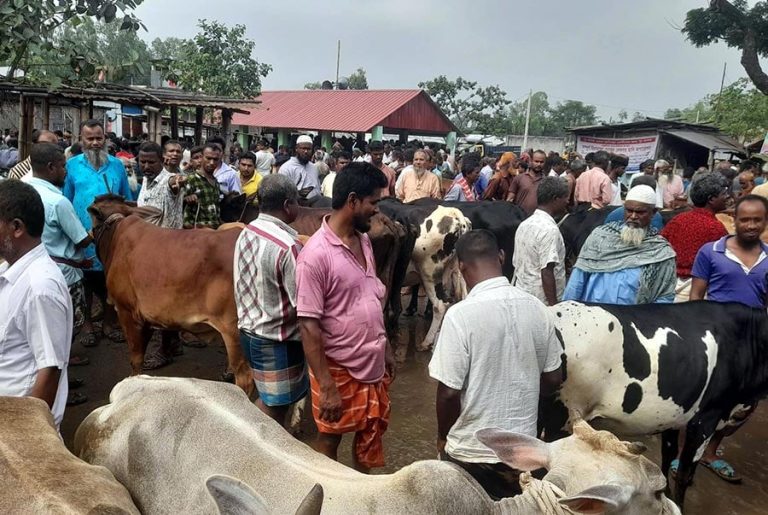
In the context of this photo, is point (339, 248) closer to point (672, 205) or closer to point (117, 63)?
point (117, 63)

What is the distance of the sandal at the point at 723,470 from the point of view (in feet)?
14.5

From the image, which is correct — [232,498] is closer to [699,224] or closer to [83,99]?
[699,224]

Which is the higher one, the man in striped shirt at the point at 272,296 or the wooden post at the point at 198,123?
the wooden post at the point at 198,123

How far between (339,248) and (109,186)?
13.3ft

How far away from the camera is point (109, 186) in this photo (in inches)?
242

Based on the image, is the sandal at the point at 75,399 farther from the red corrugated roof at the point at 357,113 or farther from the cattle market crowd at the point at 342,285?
the red corrugated roof at the point at 357,113

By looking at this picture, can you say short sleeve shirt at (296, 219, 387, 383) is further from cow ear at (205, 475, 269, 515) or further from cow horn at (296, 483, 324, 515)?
cow horn at (296, 483, 324, 515)

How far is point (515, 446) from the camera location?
7.09 ft

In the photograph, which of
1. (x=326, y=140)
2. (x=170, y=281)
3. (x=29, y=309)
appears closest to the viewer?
(x=29, y=309)

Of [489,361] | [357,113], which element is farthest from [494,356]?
[357,113]

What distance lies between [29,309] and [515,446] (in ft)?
6.29

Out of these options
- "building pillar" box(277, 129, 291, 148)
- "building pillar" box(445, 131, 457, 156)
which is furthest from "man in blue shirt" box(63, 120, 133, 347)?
"building pillar" box(445, 131, 457, 156)

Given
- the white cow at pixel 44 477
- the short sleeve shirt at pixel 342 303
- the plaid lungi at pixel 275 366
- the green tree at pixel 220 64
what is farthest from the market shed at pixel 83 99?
the green tree at pixel 220 64

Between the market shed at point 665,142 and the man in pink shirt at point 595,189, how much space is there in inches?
485
